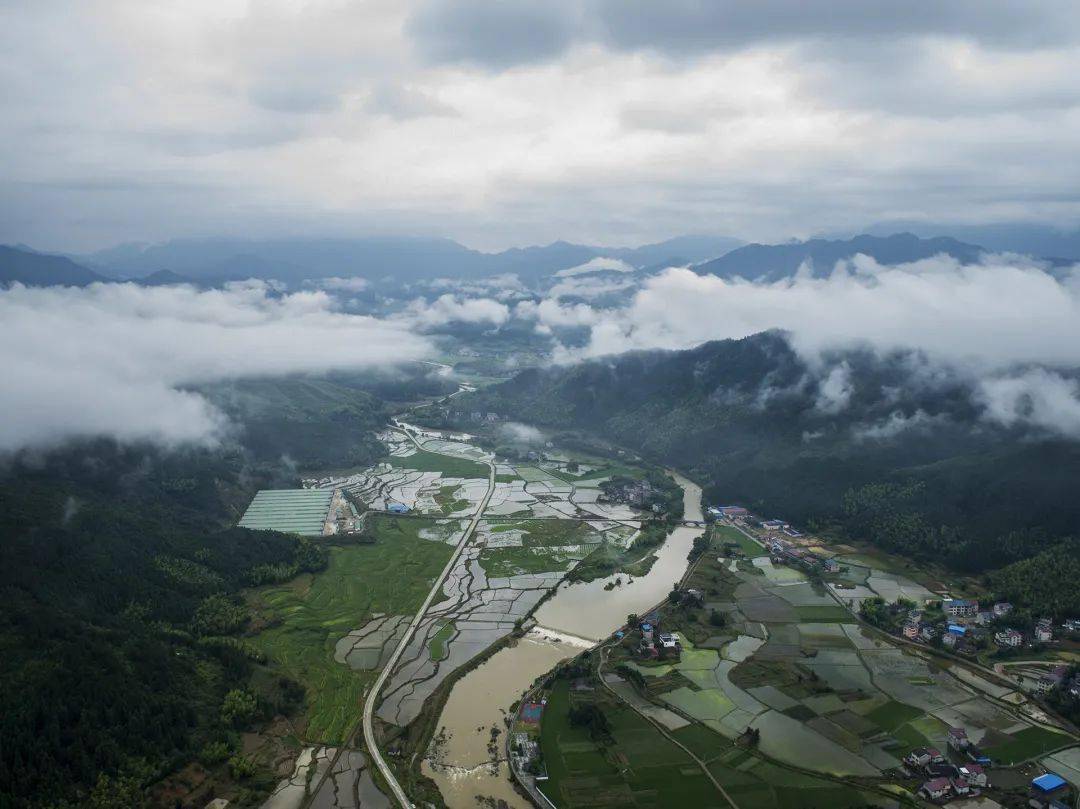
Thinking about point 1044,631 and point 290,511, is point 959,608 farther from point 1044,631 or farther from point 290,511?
point 290,511

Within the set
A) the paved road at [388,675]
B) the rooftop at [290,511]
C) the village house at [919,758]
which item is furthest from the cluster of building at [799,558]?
the rooftop at [290,511]

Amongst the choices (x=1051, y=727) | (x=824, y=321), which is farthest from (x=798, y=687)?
(x=824, y=321)

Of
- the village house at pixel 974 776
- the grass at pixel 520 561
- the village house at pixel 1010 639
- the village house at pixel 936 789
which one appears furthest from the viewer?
the grass at pixel 520 561

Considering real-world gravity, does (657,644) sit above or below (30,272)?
below

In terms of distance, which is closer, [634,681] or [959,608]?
[634,681]

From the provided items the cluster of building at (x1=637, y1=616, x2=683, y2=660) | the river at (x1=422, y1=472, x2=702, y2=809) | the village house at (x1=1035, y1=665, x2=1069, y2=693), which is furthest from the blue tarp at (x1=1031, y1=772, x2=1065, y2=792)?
the river at (x1=422, y1=472, x2=702, y2=809)

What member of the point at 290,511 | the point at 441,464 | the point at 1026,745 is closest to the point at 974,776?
the point at 1026,745

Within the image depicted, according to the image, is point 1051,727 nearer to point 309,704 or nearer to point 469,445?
point 309,704

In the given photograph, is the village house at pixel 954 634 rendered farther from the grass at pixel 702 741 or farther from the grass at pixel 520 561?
the grass at pixel 520 561
